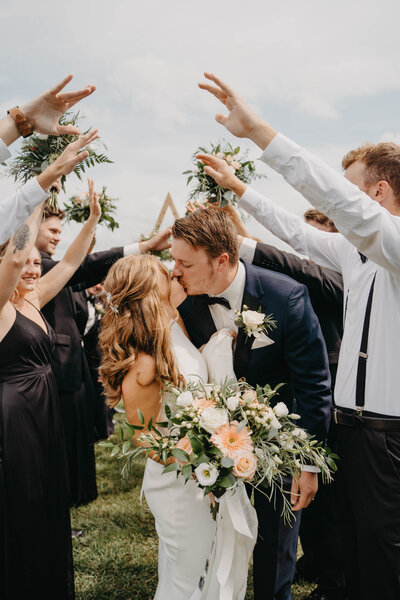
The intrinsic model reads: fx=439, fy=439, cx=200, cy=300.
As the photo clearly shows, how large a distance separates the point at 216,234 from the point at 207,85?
0.96 metres

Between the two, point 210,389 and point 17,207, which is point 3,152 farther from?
point 210,389

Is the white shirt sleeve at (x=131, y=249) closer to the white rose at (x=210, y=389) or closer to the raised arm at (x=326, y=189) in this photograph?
the white rose at (x=210, y=389)

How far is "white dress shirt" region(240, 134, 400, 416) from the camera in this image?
180 cm

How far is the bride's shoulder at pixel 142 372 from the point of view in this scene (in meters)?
2.49

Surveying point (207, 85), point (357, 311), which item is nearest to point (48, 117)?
point (207, 85)

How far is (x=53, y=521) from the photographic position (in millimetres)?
3051

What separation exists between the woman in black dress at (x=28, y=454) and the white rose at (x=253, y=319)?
141 centimetres

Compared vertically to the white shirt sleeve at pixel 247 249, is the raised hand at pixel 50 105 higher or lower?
higher

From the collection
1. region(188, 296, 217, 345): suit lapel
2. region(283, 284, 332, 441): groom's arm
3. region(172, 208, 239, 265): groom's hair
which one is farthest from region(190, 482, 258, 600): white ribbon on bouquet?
region(172, 208, 239, 265): groom's hair

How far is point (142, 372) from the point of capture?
8.22 feet

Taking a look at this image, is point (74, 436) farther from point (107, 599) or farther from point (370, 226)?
point (370, 226)

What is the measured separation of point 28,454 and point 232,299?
1.75 meters

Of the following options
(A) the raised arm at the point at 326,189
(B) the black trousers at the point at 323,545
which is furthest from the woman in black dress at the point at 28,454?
(B) the black trousers at the point at 323,545

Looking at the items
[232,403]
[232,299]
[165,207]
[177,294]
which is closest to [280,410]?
[232,403]
